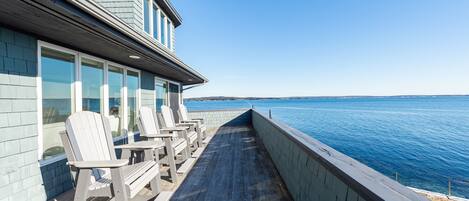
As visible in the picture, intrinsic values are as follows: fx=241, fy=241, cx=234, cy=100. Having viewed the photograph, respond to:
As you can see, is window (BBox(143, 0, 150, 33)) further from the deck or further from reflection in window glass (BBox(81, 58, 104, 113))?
the deck

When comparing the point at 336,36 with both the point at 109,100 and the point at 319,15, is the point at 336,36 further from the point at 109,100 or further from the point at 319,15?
the point at 109,100

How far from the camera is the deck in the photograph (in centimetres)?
284

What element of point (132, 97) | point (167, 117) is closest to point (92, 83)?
point (132, 97)

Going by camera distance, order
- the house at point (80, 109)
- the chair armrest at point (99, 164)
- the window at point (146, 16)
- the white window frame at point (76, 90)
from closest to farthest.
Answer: the house at point (80, 109), the chair armrest at point (99, 164), the white window frame at point (76, 90), the window at point (146, 16)

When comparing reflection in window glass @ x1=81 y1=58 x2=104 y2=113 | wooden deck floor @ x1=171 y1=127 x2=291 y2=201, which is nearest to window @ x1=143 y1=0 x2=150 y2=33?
reflection in window glass @ x1=81 y1=58 x2=104 y2=113

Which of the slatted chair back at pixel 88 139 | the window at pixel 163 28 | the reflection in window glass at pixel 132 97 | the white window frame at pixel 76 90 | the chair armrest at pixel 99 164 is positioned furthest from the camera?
the window at pixel 163 28

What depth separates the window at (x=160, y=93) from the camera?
614cm

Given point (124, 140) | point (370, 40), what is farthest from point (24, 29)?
point (370, 40)

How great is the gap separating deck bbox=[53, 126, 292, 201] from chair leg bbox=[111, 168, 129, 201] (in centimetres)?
92

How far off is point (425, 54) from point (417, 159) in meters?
12.2

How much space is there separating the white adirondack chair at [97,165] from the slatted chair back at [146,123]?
964 millimetres

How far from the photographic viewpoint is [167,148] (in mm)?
3416

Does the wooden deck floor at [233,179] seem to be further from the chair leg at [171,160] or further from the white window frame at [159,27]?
the white window frame at [159,27]

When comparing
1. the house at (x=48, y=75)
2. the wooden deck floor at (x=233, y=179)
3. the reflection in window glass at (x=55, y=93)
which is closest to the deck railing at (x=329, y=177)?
the wooden deck floor at (x=233, y=179)
